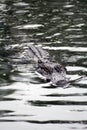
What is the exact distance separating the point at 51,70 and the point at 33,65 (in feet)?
5.09

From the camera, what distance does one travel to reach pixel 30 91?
1442 cm

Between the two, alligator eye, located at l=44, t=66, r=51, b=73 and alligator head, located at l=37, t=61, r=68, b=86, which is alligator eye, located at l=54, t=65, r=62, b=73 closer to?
alligator head, located at l=37, t=61, r=68, b=86

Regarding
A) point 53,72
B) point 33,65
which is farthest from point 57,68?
point 33,65

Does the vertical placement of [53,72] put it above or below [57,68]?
below

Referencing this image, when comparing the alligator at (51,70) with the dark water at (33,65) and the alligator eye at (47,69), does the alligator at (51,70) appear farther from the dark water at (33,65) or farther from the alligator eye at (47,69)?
the dark water at (33,65)

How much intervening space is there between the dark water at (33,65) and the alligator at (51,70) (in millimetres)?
269

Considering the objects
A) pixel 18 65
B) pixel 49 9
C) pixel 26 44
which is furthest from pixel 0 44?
pixel 49 9

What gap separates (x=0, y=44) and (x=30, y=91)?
20.2 ft

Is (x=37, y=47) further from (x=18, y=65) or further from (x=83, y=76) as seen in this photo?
(x=83, y=76)

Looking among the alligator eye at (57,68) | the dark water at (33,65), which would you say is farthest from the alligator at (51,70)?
the dark water at (33,65)

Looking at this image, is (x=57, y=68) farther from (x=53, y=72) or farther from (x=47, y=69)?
(x=47, y=69)

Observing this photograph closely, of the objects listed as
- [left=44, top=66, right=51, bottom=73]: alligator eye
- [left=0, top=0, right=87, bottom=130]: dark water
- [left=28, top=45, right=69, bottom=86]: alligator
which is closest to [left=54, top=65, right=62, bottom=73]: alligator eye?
[left=28, top=45, right=69, bottom=86]: alligator

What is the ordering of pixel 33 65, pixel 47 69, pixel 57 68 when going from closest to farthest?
pixel 57 68
pixel 47 69
pixel 33 65

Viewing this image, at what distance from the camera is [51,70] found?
15.7 metres
